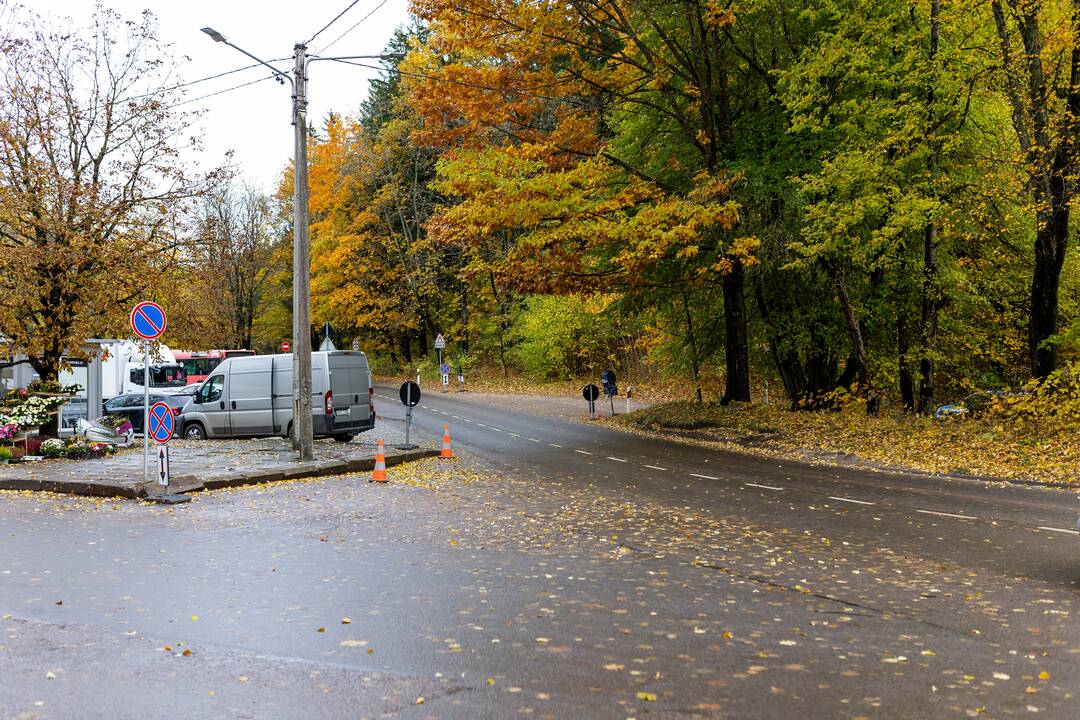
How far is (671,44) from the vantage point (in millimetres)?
23562

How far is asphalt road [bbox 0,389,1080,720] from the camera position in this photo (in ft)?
15.9

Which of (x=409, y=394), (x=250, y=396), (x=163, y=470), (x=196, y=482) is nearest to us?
(x=163, y=470)

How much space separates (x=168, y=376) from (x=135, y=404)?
1418 cm

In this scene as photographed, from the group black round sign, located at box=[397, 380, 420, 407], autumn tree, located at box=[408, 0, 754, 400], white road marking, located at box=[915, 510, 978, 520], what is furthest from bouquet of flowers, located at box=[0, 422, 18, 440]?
white road marking, located at box=[915, 510, 978, 520]

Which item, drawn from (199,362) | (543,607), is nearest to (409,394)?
(543,607)

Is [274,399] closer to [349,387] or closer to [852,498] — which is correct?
[349,387]

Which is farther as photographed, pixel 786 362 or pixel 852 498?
pixel 786 362

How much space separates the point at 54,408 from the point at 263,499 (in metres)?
8.73

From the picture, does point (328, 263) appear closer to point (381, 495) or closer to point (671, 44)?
point (671, 44)

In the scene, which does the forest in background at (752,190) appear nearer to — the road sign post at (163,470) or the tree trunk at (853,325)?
the tree trunk at (853,325)

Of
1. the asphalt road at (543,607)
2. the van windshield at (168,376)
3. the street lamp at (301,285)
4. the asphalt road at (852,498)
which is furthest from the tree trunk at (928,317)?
the van windshield at (168,376)

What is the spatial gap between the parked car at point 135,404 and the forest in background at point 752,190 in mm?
5570

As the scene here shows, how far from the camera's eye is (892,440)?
62.4ft

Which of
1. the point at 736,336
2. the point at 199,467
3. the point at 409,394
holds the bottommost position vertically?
the point at 199,467
